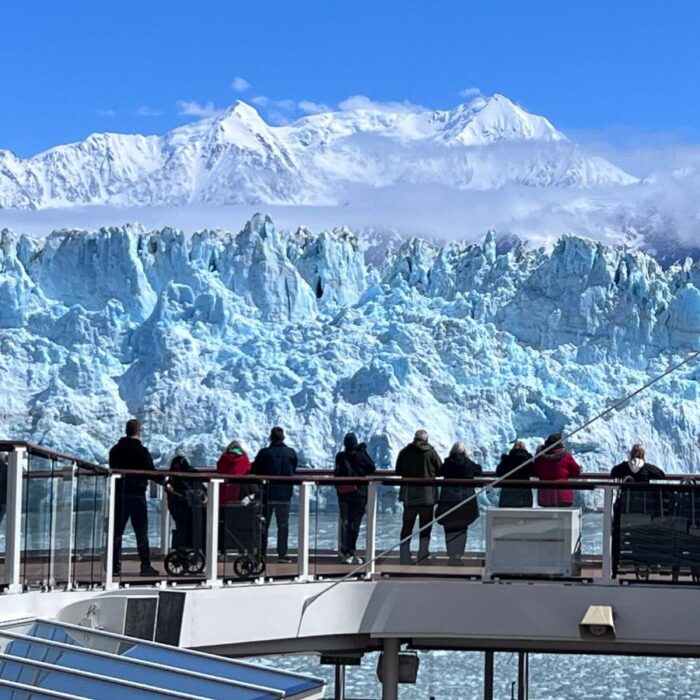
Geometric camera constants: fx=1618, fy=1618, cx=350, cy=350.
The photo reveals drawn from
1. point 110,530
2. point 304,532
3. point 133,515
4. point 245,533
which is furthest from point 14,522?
point 304,532

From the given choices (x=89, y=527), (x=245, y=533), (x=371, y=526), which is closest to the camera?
(x=89, y=527)

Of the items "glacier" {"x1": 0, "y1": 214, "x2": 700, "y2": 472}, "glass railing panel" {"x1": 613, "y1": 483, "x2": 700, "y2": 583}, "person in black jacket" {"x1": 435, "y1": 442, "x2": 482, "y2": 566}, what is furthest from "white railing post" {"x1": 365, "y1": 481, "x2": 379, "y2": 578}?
"glacier" {"x1": 0, "y1": 214, "x2": 700, "y2": 472}

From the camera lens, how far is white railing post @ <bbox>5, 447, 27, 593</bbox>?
7941 mm

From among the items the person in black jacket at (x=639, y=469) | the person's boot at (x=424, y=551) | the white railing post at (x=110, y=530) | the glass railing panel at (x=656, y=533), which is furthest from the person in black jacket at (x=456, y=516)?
the white railing post at (x=110, y=530)

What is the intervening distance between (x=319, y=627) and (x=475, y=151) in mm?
97914

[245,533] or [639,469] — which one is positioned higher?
[639,469]

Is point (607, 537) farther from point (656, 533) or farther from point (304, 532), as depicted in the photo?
point (304, 532)

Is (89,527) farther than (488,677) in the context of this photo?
No

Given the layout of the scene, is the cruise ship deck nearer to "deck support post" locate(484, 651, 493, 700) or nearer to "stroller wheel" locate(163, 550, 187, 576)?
"stroller wheel" locate(163, 550, 187, 576)

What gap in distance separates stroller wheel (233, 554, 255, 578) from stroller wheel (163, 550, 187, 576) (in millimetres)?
376

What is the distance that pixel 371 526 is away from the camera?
1116 cm

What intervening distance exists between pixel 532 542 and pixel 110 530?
2996 millimetres

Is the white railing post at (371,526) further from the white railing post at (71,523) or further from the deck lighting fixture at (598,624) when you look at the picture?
the white railing post at (71,523)

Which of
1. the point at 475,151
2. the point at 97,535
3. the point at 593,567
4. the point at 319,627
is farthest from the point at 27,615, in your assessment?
the point at 475,151
